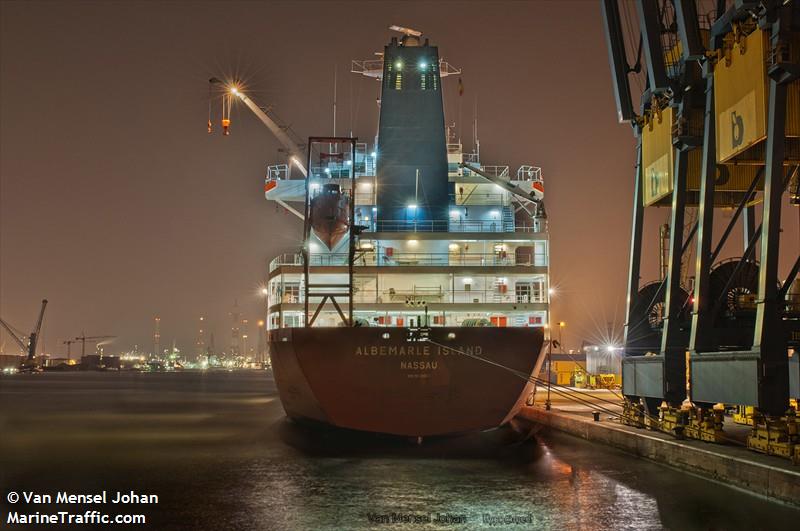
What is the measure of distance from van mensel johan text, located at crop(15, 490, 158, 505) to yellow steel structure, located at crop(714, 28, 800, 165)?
1389cm

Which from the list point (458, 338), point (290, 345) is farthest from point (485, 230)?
point (290, 345)

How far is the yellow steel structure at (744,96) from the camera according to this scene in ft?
48.0

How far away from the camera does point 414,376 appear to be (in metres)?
19.2

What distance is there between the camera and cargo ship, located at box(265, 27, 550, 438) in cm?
1939

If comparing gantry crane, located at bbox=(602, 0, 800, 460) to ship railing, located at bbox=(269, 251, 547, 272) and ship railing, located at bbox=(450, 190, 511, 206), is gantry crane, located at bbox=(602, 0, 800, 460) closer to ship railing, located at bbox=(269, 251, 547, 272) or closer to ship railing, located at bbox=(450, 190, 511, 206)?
ship railing, located at bbox=(269, 251, 547, 272)

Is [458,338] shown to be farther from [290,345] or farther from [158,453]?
[158,453]

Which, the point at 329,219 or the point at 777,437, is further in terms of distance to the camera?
the point at 329,219

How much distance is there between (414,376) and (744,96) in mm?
10143

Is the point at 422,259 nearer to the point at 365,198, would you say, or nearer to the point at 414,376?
the point at 365,198

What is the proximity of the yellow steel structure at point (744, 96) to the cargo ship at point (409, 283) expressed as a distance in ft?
22.8

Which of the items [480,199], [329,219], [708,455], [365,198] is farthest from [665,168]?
[365,198]

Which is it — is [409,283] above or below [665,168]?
below

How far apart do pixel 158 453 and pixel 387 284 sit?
8376mm

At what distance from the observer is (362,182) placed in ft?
88.5
